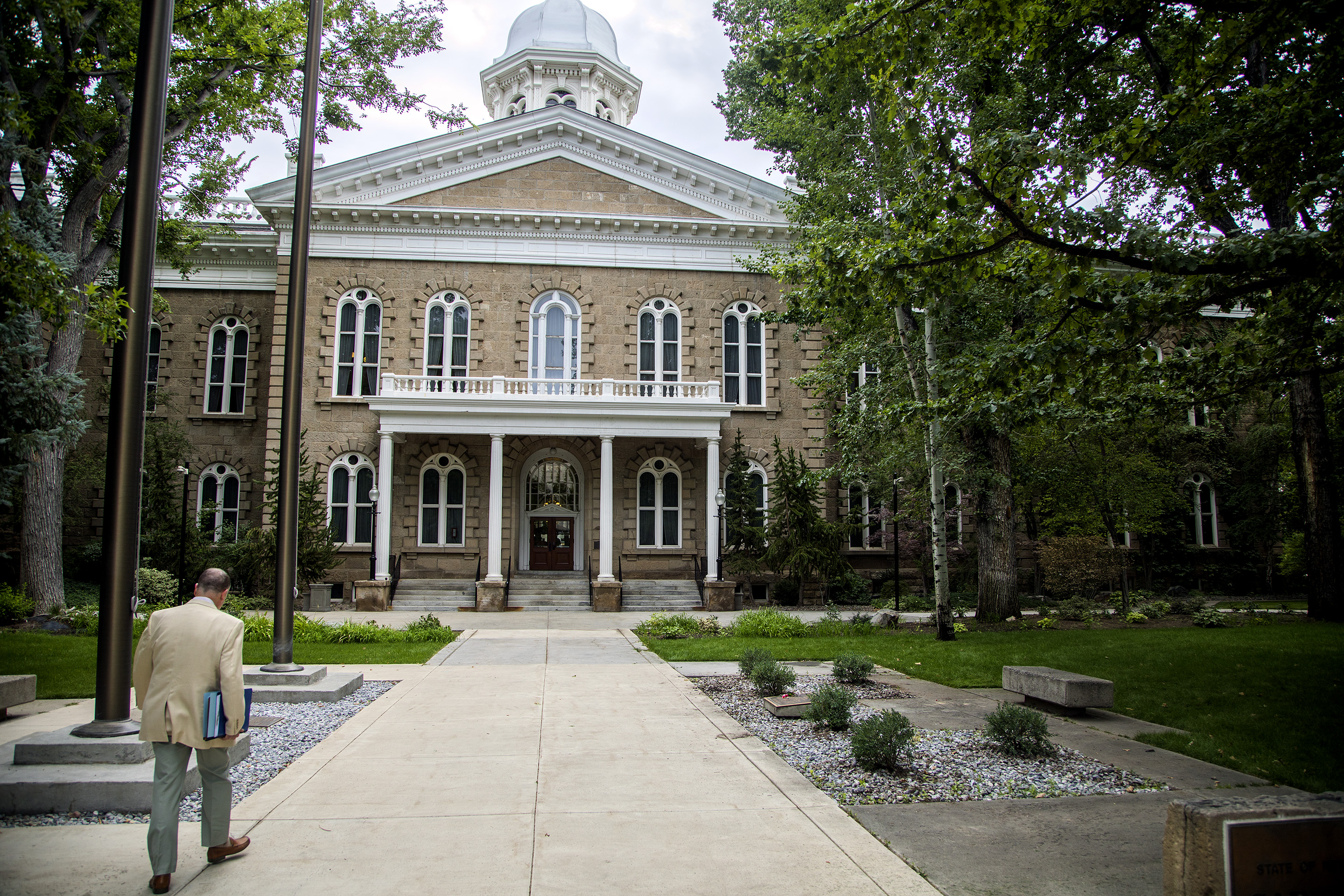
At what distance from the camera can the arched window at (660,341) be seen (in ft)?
95.4

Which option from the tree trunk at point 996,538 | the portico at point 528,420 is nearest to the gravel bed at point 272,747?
the tree trunk at point 996,538

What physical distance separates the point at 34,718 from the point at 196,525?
19.0 meters

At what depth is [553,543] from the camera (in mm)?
A: 28969

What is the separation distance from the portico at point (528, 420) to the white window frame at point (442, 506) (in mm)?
909

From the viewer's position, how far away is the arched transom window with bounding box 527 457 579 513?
1153 inches

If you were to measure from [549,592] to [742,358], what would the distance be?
10319 millimetres

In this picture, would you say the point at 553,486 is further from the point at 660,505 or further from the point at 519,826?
the point at 519,826

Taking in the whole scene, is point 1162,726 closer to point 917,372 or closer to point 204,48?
point 917,372

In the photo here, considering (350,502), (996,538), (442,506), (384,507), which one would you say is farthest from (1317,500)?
(350,502)

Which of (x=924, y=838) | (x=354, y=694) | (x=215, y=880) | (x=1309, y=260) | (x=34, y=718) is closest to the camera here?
(x=215, y=880)

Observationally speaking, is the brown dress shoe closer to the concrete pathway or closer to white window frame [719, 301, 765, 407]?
the concrete pathway

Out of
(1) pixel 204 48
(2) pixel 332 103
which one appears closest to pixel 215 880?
(1) pixel 204 48

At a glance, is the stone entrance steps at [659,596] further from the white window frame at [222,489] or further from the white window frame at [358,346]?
the white window frame at [222,489]

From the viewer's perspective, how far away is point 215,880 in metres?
Answer: 4.57
